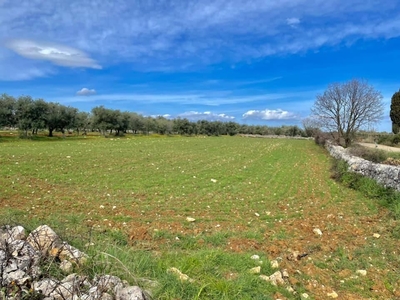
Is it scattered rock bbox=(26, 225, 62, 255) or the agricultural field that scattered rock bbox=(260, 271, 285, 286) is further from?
scattered rock bbox=(26, 225, 62, 255)

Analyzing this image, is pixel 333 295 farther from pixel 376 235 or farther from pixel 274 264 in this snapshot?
pixel 376 235

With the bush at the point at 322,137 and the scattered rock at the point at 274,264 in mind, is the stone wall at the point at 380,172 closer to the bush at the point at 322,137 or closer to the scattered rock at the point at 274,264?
the scattered rock at the point at 274,264

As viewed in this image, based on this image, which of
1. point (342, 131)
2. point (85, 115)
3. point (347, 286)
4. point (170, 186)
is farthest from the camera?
point (85, 115)

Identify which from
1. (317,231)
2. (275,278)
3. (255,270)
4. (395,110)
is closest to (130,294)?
(255,270)

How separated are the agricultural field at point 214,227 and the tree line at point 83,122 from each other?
150 feet

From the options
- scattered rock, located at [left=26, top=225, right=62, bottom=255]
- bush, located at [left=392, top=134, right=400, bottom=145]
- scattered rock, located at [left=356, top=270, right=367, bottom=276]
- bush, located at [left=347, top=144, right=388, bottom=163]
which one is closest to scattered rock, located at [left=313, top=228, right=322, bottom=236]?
scattered rock, located at [left=356, top=270, right=367, bottom=276]

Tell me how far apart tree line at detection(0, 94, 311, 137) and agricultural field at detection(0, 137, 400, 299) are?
45615 mm

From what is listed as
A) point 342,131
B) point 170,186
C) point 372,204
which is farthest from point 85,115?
point 372,204

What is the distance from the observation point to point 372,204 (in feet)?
36.8

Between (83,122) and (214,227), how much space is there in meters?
75.7

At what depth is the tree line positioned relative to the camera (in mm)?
53656

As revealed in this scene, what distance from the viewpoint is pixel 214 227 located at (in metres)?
7.77

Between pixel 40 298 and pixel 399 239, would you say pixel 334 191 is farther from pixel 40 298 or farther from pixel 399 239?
pixel 40 298

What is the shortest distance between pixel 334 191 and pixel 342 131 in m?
25.6
